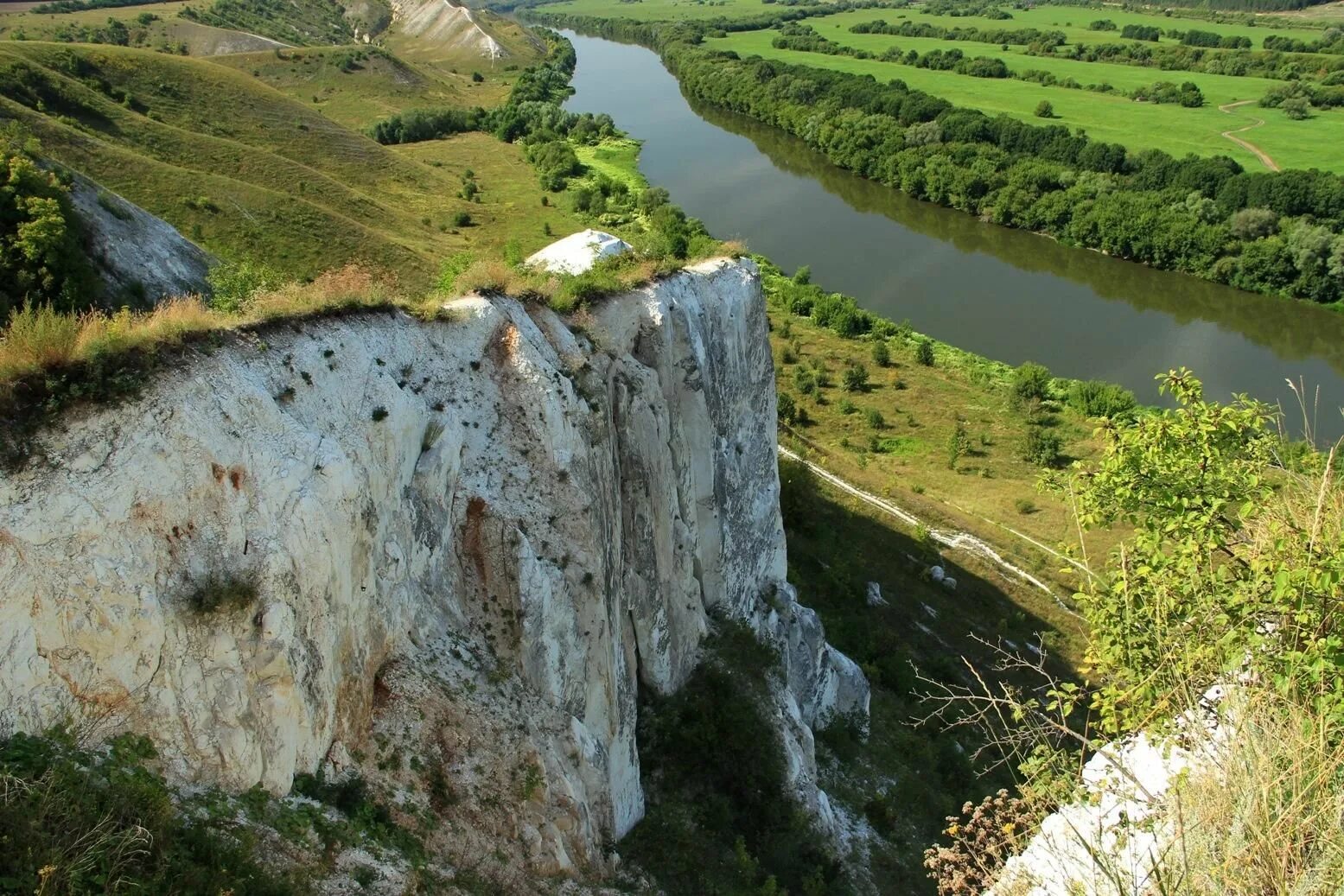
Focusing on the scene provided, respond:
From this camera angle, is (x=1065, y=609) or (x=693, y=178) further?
(x=693, y=178)

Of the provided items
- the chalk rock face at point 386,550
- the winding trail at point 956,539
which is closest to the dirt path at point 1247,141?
the winding trail at point 956,539

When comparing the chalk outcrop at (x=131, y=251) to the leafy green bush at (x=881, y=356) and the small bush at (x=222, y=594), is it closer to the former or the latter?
the small bush at (x=222, y=594)

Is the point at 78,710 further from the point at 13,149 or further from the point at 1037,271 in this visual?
the point at 1037,271

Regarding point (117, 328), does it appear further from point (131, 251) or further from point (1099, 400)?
point (1099, 400)

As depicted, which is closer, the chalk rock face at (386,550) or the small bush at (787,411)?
the chalk rock face at (386,550)

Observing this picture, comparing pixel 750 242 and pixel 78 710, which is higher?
pixel 78 710

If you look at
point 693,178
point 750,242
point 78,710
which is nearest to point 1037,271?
point 750,242
